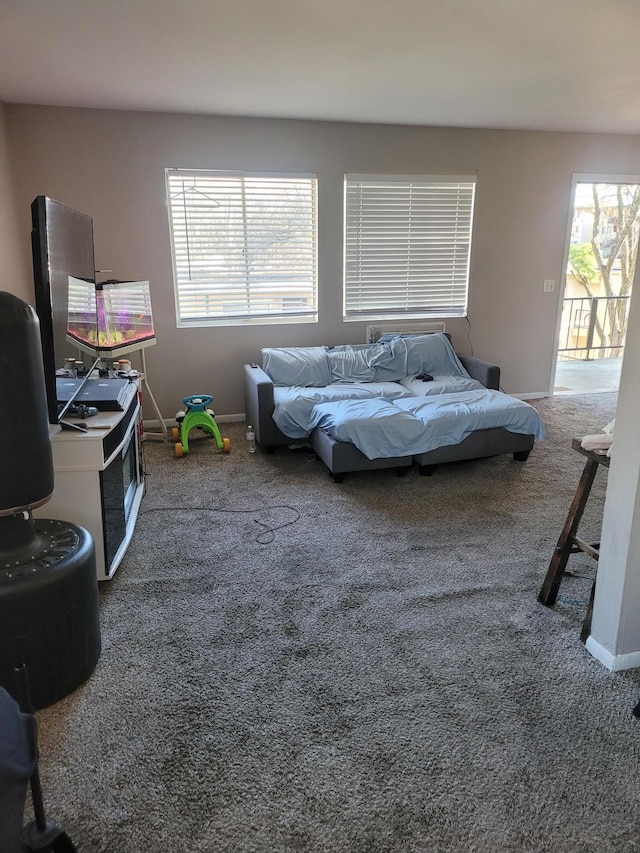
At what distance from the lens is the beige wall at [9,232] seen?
4.00m

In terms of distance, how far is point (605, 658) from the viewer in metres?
2.09

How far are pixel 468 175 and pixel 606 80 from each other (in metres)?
1.66

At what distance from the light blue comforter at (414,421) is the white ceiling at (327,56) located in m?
2.05

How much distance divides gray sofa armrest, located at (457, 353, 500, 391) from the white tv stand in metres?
3.00

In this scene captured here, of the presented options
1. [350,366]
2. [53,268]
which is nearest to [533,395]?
[350,366]

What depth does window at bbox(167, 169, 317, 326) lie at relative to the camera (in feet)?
15.4

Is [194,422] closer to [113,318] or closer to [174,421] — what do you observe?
[174,421]

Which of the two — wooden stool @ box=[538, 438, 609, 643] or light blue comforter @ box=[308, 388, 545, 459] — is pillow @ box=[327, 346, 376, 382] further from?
wooden stool @ box=[538, 438, 609, 643]

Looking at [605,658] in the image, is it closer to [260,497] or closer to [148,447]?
[260,497]

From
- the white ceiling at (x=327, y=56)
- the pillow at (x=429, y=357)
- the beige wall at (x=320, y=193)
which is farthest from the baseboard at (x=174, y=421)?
the white ceiling at (x=327, y=56)

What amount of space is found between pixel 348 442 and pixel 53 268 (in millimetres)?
1961

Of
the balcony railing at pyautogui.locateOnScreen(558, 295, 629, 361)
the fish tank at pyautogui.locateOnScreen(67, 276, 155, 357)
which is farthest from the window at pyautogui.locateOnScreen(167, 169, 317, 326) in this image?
the balcony railing at pyautogui.locateOnScreen(558, 295, 629, 361)

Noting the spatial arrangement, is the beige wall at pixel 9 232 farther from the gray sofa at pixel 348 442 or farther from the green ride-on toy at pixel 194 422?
the gray sofa at pixel 348 442

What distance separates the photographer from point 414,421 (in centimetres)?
378
